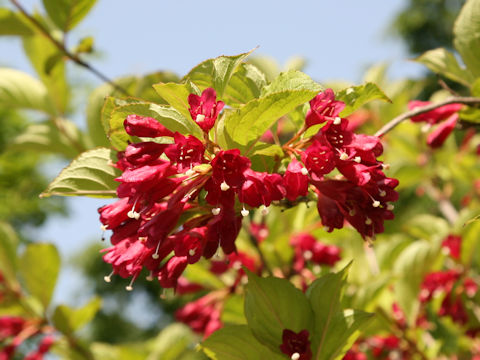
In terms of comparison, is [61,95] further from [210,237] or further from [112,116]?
[210,237]

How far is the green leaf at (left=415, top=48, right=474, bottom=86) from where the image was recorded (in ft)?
5.35

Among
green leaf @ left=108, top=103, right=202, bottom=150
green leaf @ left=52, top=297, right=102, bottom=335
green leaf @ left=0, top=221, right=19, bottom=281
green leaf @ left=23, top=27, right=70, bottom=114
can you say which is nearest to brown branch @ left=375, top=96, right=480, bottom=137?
green leaf @ left=108, top=103, right=202, bottom=150

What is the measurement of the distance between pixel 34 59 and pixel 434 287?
2.37 meters

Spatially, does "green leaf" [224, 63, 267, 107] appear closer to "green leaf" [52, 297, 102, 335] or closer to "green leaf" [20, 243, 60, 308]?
"green leaf" [20, 243, 60, 308]

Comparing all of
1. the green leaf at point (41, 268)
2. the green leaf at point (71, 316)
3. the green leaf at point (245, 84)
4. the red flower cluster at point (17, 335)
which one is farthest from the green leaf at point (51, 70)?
the green leaf at point (245, 84)

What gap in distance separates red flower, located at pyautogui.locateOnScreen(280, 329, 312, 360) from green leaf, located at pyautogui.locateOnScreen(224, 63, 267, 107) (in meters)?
0.60

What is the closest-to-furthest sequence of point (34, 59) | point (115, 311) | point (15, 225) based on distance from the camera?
point (34, 59), point (15, 225), point (115, 311)

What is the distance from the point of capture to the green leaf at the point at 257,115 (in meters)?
0.99

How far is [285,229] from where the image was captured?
267cm

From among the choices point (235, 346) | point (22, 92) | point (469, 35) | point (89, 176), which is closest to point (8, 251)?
point (22, 92)

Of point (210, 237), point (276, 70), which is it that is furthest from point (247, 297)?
point (276, 70)

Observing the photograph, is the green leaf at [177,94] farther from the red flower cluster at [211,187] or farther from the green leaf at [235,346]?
the green leaf at [235,346]

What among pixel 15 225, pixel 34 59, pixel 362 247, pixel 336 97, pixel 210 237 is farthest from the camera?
pixel 15 225

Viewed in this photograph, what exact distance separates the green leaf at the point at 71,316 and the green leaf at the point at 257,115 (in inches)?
77.4
